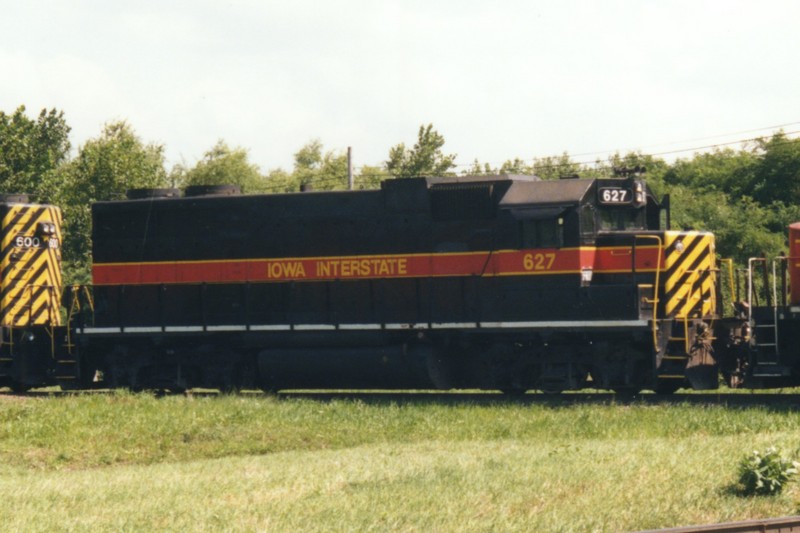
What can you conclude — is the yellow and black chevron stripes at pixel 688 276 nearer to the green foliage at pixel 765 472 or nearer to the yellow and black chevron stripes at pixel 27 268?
the green foliage at pixel 765 472

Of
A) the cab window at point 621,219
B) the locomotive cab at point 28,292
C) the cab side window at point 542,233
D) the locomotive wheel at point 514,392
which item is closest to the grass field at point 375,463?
the locomotive wheel at point 514,392

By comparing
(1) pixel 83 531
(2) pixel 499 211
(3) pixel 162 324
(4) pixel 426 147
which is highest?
(4) pixel 426 147

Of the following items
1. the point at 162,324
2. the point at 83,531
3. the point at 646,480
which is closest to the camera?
the point at 83,531

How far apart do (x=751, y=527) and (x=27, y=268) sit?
17259mm

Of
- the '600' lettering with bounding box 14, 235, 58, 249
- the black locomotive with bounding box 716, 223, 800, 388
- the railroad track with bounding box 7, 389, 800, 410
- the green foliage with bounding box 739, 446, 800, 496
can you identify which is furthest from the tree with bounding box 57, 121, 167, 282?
the green foliage with bounding box 739, 446, 800, 496

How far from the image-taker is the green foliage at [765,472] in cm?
962

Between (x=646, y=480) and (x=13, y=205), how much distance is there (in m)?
15.5

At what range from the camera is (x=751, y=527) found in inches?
302

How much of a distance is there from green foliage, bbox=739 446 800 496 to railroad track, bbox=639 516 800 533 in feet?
5.41

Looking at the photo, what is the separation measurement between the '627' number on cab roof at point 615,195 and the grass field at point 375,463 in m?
3.22

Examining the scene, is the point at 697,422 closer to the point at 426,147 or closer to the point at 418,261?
the point at 418,261

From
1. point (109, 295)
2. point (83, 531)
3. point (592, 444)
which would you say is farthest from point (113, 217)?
point (83, 531)

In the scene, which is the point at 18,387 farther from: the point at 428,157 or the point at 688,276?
the point at 428,157

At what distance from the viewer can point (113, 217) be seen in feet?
68.8
